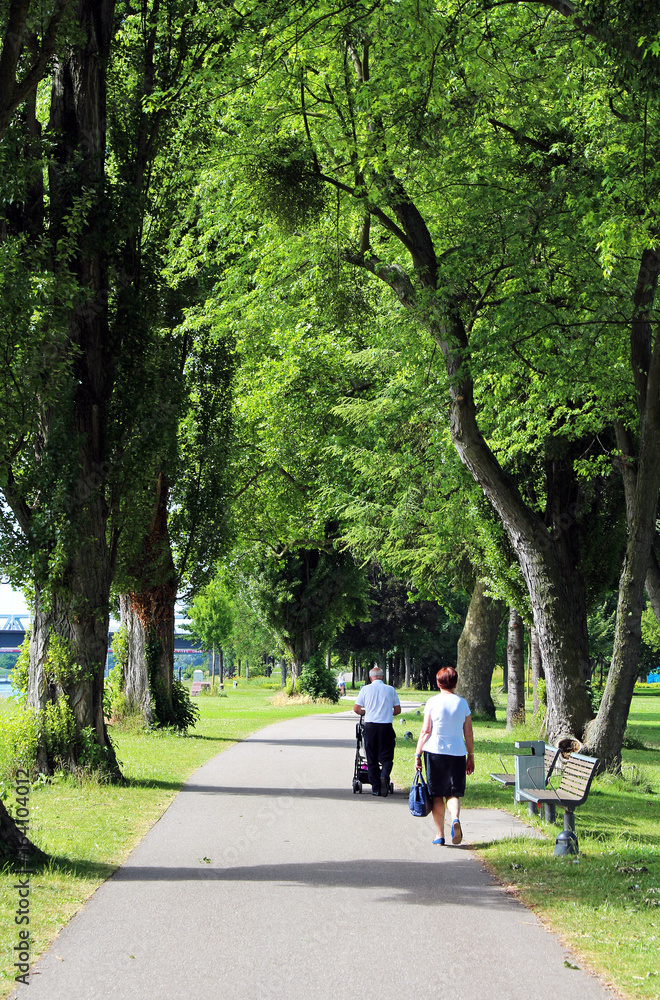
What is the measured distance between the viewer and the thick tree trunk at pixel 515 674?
28.1m

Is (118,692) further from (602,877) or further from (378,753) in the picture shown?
(602,877)

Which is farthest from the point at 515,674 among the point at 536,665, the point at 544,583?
the point at 544,583

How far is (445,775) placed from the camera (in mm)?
9383

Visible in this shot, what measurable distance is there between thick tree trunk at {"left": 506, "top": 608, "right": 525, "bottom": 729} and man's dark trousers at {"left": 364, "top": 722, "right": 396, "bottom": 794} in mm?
15166

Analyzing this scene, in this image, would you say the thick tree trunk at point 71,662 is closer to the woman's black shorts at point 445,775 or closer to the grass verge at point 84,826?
the grass verge at point 84,826

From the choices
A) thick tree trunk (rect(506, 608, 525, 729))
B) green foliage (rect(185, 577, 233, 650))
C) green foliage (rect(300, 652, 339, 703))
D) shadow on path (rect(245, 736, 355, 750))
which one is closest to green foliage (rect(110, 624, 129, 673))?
shadow on path (rect(245, 736, 355, 750))

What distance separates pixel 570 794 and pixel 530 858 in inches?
54.5

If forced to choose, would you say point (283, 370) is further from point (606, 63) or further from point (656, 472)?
point (606, 63)

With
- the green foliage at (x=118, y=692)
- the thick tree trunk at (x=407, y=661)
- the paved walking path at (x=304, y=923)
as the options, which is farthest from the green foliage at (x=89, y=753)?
the thick tree trunk at (x=407, y=661)

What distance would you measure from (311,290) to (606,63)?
780 cm

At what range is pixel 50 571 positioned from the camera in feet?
43.2

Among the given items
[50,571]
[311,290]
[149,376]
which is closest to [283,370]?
[311,290]

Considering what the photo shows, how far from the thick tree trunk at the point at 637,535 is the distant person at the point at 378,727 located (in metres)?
3.74

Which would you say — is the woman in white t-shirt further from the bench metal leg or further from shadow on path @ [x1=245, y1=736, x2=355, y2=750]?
shadow on path @ [x1=245, y1=736, x2=355, y2=750]
